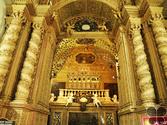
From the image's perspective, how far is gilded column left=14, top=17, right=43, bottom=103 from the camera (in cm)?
474

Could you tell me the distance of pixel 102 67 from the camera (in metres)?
13.4

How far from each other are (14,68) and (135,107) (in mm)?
3683

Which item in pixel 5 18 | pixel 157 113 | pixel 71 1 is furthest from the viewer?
pixel 71 1

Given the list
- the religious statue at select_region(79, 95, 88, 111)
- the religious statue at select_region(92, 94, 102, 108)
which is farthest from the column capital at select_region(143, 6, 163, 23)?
the religious statue at select_region(79, 95, 88, 111)

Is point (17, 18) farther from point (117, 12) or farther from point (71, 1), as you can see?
point (117, 12)

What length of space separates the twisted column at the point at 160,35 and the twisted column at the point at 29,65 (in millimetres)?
3749

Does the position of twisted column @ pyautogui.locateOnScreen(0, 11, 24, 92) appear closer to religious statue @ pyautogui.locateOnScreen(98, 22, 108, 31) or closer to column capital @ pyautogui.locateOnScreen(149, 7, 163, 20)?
religious statue @ pyautogui.locateOnScreen(98, 22, 108, 31)

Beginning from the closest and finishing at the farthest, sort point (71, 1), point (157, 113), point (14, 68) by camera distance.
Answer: point (157, 113) < point (14, 68) < point (71, 1)

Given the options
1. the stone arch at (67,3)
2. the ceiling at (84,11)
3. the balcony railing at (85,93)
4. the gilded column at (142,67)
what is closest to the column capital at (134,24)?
the gilded column at (142,67)

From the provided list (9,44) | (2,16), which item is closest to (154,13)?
(9,44)

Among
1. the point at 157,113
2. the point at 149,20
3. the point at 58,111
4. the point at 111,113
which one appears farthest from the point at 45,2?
the point at 111,113

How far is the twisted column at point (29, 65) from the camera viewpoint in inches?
187

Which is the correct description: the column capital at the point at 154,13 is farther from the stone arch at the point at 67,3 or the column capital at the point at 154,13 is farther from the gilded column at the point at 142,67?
the stone arch at the point at 67,3

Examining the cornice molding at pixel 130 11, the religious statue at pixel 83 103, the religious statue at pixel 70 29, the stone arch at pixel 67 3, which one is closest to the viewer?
the cornice molding at pixel 130 11
